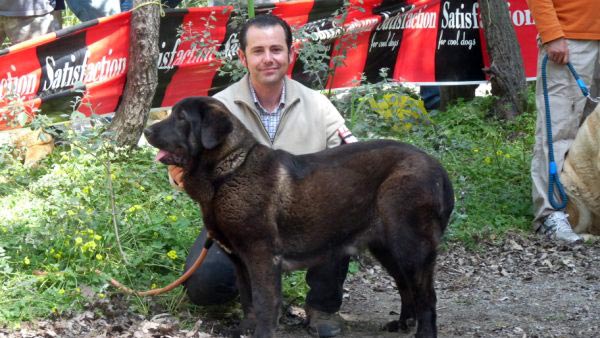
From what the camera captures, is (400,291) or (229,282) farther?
(229,282)

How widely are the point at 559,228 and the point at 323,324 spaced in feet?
8.96

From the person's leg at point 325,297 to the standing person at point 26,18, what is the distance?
494 centimetres

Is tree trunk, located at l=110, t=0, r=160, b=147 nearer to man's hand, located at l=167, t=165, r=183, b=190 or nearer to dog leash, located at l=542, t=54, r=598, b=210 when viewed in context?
man's hand, located at l=167, t=165, r=183, b=190

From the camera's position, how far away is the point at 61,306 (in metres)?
5.14

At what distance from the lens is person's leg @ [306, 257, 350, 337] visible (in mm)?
5211

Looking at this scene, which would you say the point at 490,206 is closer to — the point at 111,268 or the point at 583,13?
the point at 583,13

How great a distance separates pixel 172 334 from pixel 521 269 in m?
2.93

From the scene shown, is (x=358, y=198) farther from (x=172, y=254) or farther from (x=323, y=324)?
(x=172, y=254)

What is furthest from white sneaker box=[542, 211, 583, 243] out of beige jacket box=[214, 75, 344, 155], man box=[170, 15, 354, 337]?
beige jacket box=[214, 75, 344, 155]

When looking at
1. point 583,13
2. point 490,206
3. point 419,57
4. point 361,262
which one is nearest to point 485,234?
point 490,206

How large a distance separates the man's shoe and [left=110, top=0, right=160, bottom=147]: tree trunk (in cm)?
337

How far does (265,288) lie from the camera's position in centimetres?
451

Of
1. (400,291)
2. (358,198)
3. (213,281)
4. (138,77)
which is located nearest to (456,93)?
(138,77)

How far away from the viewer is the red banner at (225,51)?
7.89 metres
